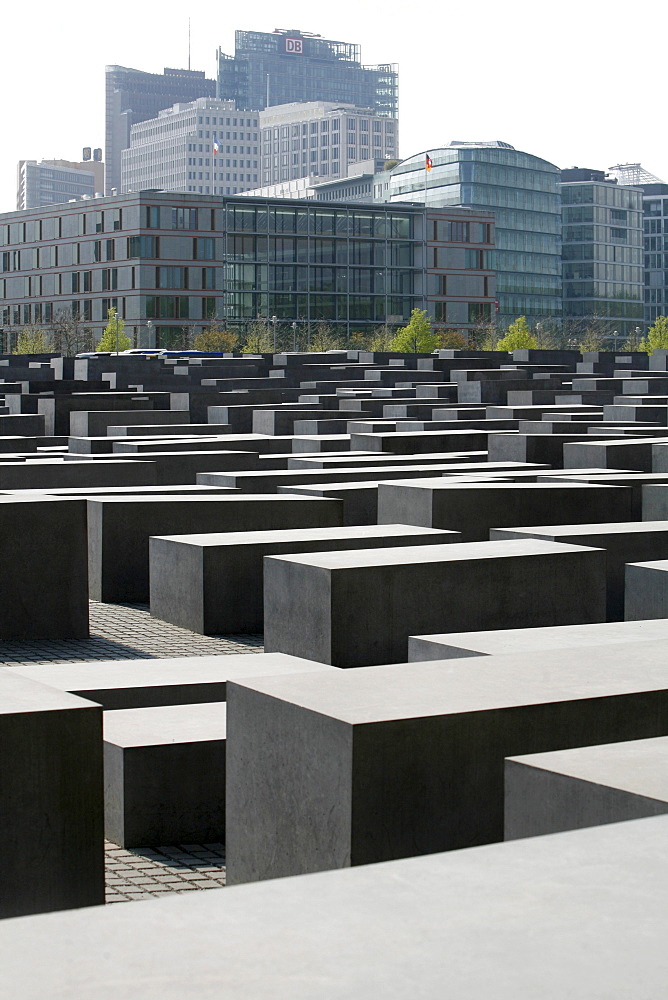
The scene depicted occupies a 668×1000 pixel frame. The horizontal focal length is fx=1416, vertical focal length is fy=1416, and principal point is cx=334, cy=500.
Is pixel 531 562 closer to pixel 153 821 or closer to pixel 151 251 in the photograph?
pixel 153 821

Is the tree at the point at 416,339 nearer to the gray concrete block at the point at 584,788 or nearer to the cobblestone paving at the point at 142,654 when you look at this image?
the cobblestone paving at the point at 142,654

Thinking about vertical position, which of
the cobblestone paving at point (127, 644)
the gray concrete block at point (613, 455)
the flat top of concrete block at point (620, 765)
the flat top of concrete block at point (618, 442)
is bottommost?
the cobblestone paving at point (127, 644)

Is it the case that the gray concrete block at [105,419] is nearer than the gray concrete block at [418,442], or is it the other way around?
the gray concrete block at [418,442]

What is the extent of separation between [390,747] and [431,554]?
4909 millimetres

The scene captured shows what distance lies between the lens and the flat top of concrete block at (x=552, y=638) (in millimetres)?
6805

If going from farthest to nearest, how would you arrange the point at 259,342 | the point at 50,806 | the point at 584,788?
the point at 259,342
the point at 50,806
the point at 584,788

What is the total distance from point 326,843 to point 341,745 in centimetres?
44

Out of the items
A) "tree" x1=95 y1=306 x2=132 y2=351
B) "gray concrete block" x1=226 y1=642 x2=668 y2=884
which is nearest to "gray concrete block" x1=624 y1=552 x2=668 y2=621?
"gray concrete block" x1=226 y1=642 x2=668 y2=884

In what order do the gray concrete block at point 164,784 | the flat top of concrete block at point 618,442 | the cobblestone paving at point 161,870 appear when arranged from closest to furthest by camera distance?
the cobblestone paving at point 161,870
the gray concrete block at point 164,784
the flat top of concrete block at point 618,442

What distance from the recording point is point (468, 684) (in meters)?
5.70

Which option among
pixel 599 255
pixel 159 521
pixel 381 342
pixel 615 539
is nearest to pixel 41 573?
pixel 159 521

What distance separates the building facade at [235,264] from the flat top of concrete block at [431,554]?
78473mm

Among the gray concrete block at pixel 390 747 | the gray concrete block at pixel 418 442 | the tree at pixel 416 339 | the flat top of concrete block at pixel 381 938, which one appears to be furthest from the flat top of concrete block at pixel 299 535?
the tree at pixel 416 339

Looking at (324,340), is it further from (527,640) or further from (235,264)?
(527,640)
